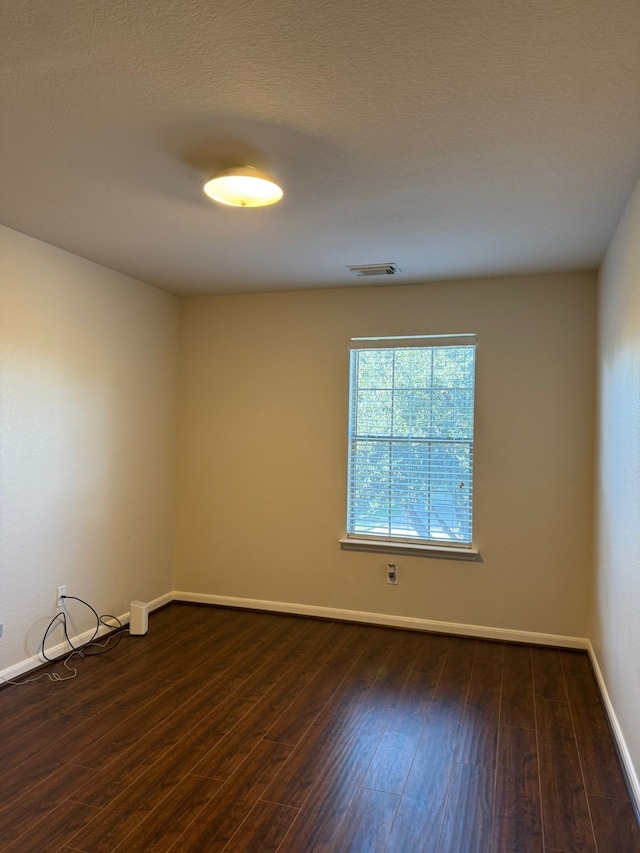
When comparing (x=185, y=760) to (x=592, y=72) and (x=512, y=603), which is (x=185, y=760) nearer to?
(x=512, y=603)

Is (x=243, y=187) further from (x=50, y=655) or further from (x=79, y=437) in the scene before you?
(x=50, y=655)

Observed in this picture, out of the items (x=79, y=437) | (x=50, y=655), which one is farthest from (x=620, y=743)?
(x=79, y=437)

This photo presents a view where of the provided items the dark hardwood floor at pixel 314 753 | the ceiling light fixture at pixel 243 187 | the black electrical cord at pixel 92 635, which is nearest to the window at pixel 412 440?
the dark hardwood floor at pixel 314 753

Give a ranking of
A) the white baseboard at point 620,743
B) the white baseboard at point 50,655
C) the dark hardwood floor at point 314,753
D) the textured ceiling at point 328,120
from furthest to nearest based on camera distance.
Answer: the white baseboard at point 50,655, the white baseboard at point 620,743, the dark hardwood floor at point 314,753, the textured ceiling at point 328,120

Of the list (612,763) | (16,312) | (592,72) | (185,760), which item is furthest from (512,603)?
(16,312)

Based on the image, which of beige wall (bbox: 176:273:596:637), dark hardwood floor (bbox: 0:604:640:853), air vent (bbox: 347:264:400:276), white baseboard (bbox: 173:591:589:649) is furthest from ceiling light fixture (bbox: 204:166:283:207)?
white baseboard (bbox: 173:591:589:649)

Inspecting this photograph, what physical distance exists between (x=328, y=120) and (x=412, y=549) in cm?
302

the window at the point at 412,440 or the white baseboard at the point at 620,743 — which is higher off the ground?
the window at the point at 412,440

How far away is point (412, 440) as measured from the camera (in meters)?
4.28

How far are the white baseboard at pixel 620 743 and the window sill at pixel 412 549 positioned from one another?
100 cm

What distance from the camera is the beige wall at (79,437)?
129 inches

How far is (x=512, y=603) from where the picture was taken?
401 centimetres

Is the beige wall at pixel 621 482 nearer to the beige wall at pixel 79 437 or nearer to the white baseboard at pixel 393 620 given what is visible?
the white baseboard at pixel 393 620

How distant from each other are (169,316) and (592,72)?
364cm
